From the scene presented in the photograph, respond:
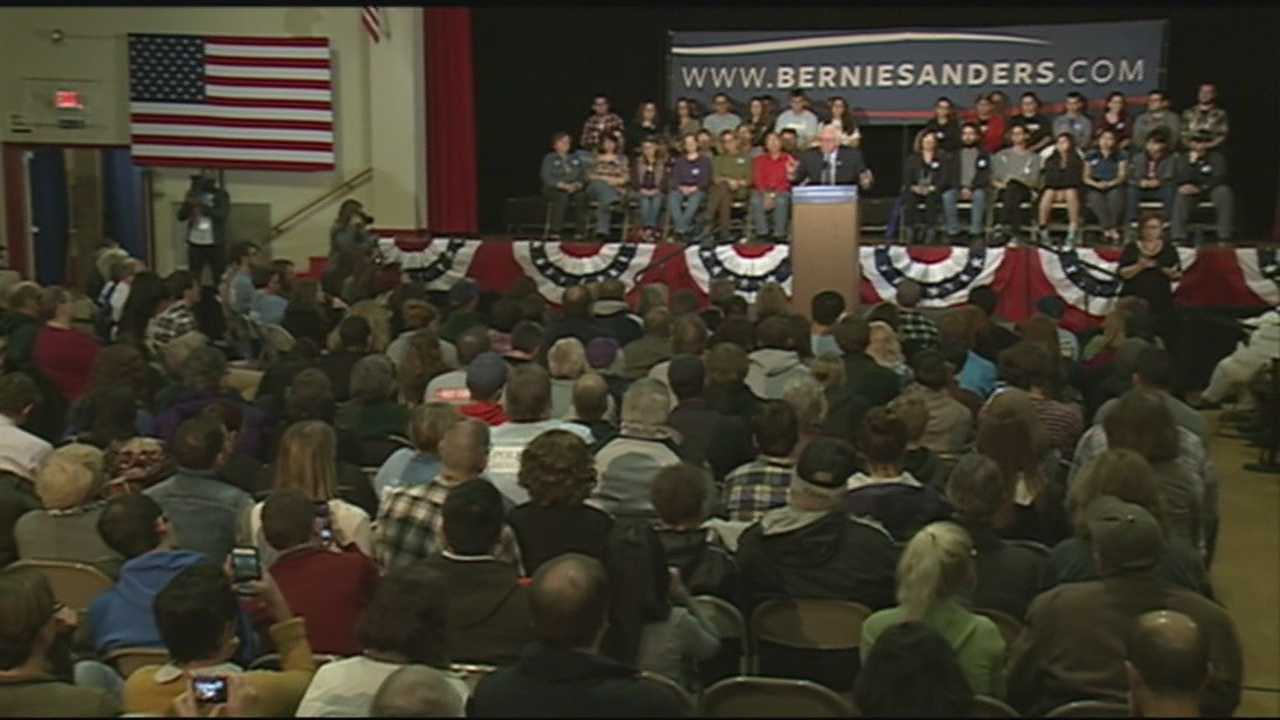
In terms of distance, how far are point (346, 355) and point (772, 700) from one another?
4.00 meters

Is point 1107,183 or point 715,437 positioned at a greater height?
point 1107,183

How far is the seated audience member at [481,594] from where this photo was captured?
3535mm

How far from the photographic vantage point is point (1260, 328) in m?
9.42

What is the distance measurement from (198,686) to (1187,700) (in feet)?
6.27

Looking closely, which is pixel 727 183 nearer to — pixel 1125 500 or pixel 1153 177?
pixel 1153 177

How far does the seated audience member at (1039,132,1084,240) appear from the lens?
40.7ft

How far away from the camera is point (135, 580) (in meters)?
3.65

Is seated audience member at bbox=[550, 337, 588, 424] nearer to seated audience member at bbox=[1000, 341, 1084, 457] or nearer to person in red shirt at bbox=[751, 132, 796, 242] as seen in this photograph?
seated audience member at bbox=[1000, 341, 1084, 457]

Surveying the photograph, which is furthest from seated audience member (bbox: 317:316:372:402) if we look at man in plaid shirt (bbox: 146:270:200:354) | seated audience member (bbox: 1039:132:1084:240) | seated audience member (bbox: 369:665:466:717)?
seated audience member (bbox: 1039:132:1084:240)

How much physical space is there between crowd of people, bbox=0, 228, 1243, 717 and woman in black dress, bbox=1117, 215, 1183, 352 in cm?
384

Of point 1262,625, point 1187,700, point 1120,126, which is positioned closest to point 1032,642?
point 1187,700

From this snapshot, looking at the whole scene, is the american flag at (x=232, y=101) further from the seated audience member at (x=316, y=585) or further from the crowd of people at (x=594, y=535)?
the seated audience member at (x=316, y=585)

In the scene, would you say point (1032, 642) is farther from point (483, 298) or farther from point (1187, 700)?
point (483, 298)

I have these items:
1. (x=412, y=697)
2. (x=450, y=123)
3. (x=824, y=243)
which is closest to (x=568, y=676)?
(x=412, y=697)
